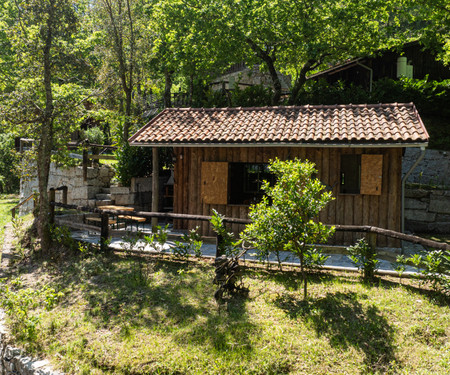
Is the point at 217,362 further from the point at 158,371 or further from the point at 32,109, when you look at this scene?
the point at 32,109

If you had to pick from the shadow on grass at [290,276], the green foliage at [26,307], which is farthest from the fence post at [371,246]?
the green foliage at [26,307]

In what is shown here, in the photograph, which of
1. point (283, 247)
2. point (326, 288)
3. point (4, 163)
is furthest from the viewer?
point (4, 163)

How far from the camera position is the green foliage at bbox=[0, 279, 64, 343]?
235 inches

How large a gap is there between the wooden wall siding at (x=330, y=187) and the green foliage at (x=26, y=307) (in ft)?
15.3

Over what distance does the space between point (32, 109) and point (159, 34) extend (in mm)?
10772

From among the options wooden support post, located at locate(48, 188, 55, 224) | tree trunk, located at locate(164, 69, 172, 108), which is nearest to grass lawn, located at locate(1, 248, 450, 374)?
wooden support post, located at locate(48, 188, 55, 224)

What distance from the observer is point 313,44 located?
51.0 feet

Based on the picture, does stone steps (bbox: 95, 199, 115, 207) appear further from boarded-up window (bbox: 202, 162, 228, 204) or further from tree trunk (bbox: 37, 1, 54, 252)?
boarded-up window (bbox: 202, 162, 228, 204)

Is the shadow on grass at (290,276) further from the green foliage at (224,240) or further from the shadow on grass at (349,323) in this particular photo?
the green foliage at (224,240)

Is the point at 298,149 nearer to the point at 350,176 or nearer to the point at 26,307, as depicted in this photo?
the point at 350,176

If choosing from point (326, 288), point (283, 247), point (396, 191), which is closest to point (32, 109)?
point (283, 247)

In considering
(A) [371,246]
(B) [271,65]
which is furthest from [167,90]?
(A) [371,246]

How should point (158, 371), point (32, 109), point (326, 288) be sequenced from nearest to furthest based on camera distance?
point (158, 371)
point (326, 288)
point (32, 109)

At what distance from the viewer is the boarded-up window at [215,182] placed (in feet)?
34.7
